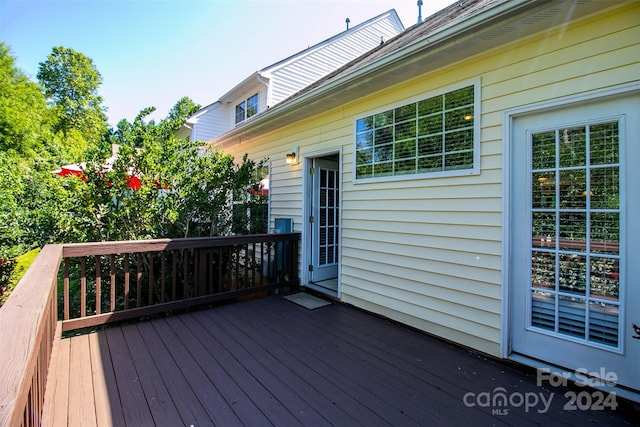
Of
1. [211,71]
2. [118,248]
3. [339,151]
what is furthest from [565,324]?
[211,71]

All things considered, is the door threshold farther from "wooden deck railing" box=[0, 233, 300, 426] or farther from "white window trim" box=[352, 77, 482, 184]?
"white window trim" box=[352, 77, 482, 184]

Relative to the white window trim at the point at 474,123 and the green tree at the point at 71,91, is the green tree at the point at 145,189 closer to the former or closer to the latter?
the white window trim at the point at 474,123

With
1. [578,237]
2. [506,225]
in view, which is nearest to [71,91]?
[506,225]

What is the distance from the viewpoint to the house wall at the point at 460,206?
213 centimetres

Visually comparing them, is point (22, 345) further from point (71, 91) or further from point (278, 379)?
point (71, 91)

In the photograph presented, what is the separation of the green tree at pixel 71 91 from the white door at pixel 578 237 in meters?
26.0

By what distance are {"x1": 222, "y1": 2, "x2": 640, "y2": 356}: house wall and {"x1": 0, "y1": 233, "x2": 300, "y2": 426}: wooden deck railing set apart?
1540 mm

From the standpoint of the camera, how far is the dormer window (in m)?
8.91

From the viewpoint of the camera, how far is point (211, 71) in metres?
12.1

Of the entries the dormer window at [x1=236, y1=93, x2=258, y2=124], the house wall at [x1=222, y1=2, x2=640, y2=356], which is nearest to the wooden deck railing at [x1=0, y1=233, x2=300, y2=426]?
the house wall at [x1=222, y1=2, x2=640, y2=356]

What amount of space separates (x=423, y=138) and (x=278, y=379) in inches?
105

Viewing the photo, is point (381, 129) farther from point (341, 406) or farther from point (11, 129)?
point (11, 129)

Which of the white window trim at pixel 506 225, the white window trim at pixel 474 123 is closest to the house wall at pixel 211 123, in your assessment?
the white window trim at pixel 474 123

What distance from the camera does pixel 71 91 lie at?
21.9 metres
